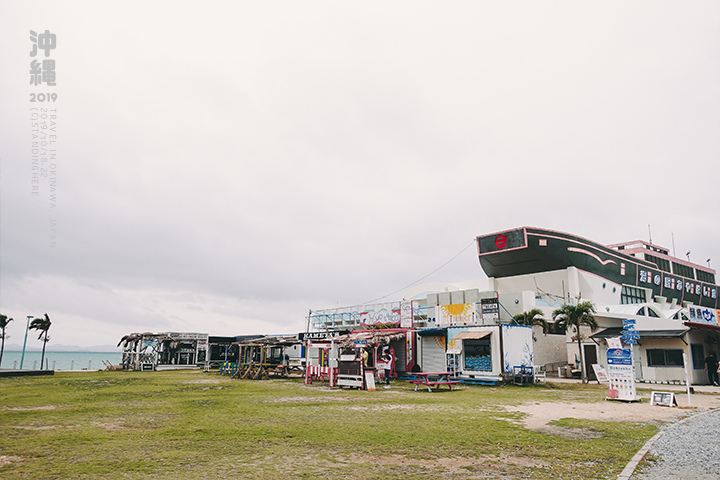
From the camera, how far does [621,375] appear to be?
17156 millimetres

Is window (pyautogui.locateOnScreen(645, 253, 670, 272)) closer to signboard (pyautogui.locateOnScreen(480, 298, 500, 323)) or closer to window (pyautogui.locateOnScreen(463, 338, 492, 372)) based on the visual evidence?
signboard (pyautogui.locateOnScreen(480, 298, 500, 323))

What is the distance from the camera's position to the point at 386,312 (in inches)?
1550

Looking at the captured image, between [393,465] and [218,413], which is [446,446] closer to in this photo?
[393,465]

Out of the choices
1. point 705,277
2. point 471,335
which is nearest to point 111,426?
point 471,335

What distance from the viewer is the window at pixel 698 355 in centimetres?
2559

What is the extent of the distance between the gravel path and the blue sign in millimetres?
6144

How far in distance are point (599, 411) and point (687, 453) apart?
20.6 ft

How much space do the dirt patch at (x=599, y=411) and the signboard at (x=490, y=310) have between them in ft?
35.7

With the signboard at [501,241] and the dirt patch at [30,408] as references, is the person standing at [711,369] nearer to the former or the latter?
the signboard at [501,241]

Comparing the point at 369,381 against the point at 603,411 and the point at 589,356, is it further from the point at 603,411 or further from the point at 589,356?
the point at 589,356

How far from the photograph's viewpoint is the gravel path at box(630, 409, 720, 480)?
633cm

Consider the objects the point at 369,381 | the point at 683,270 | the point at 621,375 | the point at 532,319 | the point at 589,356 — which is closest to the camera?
the point at 621,375

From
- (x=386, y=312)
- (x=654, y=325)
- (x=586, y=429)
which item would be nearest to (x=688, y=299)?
(x=654, y=325)

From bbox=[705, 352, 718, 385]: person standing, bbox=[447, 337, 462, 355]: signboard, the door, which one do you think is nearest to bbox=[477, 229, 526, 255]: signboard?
the door
